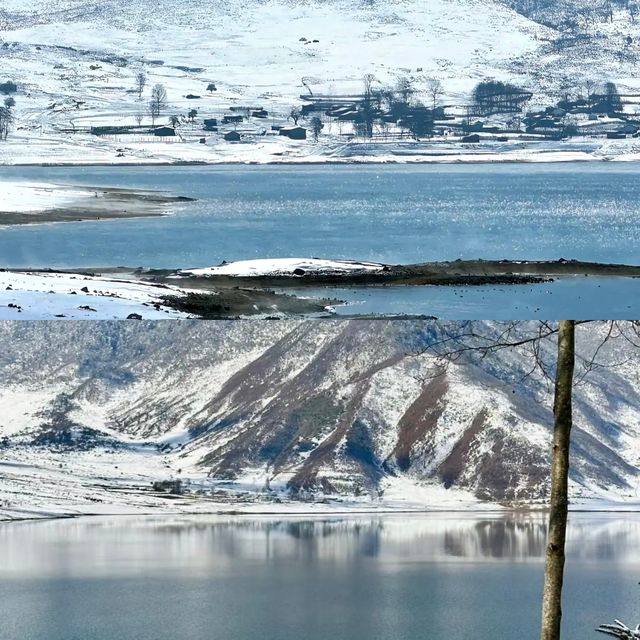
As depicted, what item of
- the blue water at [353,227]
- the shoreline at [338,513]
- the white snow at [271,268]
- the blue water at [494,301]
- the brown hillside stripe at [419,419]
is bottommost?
the shoreline at [338,513]

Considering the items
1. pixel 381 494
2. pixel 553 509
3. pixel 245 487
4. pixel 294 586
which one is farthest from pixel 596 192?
pixel 553 509

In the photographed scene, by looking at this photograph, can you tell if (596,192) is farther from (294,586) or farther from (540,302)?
(540,302)

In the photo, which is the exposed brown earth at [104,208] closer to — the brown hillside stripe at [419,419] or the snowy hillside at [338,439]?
the snowy hillside at [338,439]

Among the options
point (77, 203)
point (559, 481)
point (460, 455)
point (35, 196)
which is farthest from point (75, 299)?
point (460, 455)

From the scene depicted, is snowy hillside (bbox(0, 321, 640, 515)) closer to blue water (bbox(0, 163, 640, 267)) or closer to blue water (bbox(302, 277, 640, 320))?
blue water (bbox(0, 163, 640, 267))

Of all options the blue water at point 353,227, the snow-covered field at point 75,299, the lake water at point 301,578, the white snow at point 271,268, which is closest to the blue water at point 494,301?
the white snow at point 271,268

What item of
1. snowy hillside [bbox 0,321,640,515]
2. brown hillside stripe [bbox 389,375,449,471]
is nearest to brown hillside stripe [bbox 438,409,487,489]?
snowy hillside [bbox 0,321,640,515]
